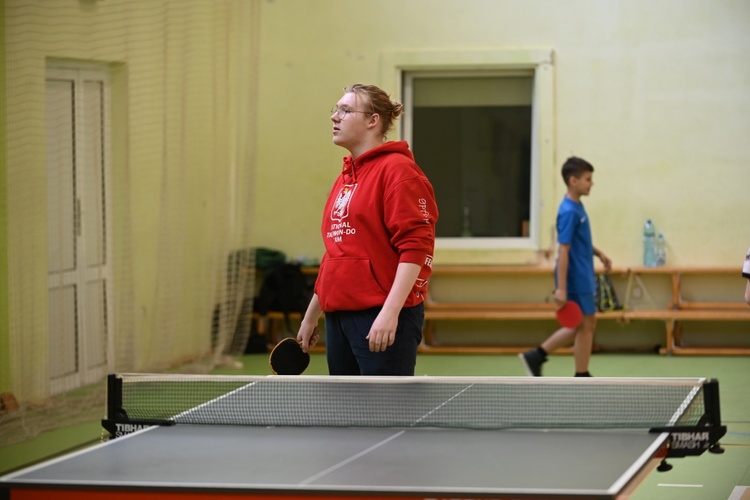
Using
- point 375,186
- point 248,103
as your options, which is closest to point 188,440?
point 375,186

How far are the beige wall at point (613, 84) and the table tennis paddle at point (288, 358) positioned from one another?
5.89 m

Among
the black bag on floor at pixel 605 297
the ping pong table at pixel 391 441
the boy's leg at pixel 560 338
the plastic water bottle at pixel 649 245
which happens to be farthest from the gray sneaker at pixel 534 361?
the ping pong table at pixel 391 441

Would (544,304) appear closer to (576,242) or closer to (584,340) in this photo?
(584,340)

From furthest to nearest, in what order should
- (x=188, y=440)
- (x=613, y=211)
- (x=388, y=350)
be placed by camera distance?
1. (x=613, y=211)
2. (x=388, y=350)
3. (x=188, y=440)

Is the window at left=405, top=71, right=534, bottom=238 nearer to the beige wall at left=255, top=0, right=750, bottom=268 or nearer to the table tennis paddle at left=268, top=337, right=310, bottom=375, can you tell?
the beige wall at left=255, top=0, right=750, bottom=268

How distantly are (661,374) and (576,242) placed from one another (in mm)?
1912

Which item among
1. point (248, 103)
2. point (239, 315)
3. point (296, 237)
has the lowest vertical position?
point (239, 315)

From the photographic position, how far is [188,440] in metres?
3.17

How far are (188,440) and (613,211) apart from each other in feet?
22.7

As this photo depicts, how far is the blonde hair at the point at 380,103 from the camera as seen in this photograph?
369 cm

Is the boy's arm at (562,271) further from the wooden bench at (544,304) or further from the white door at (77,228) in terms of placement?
the white door at (77,228)

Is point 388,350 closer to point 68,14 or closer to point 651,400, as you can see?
point 651,400

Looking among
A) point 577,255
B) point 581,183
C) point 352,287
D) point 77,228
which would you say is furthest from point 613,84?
point 352,287

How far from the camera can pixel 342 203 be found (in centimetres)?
365
